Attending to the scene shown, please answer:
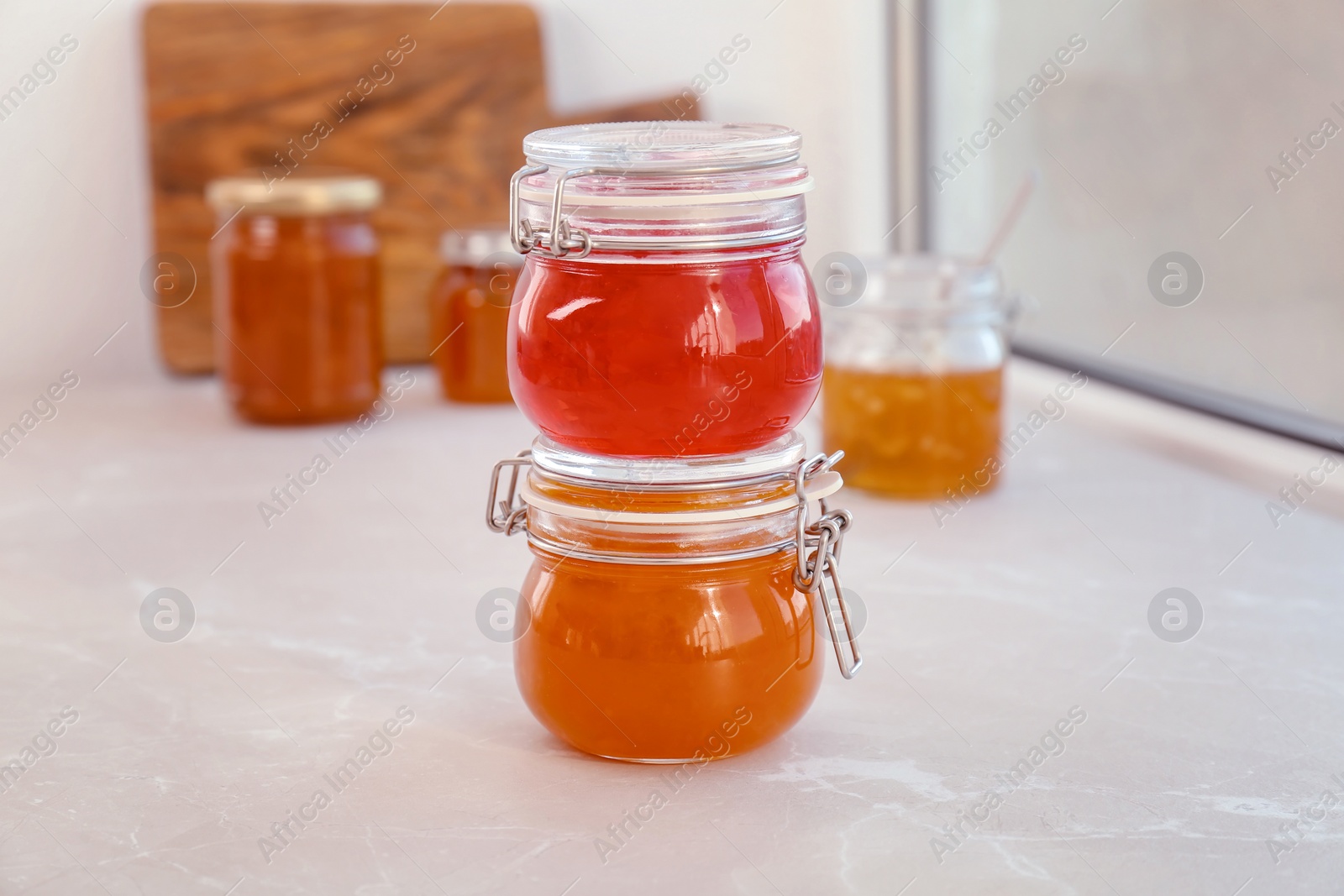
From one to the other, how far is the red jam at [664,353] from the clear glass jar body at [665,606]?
16 mm

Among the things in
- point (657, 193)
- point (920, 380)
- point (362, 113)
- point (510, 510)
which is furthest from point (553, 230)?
point (362, 113)

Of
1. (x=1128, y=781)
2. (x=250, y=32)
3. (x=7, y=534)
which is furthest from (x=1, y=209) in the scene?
(x=1128, y=781)

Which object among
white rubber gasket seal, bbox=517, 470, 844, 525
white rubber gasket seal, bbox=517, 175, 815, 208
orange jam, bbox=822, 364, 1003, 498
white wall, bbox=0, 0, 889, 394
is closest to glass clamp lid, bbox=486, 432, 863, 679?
white rubber gasket seal, bbox=517, 470, 844, 525

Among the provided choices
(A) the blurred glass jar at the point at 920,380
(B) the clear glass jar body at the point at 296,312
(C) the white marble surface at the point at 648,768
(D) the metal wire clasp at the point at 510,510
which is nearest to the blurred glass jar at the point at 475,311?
(B) the clear glass jar body at the point at 296,312

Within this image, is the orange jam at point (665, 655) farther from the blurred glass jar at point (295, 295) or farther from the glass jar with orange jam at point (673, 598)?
the blurred glass jar at point (295, 295)

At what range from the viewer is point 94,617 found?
2.90 ft

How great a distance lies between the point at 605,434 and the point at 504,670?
0.22 m

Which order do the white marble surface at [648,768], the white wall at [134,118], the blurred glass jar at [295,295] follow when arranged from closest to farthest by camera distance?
the white marble surface at [648,768] → the blurred glass jar at [295,295] → the white wall at [134,118]

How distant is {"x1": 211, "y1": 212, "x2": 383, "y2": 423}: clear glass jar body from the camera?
1.35 m

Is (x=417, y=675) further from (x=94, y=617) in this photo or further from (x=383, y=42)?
(x=383, y=42)

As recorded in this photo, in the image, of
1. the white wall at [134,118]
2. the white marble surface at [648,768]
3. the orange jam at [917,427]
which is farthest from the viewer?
the white wall at [134,118]

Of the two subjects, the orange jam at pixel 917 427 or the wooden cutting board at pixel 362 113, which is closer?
the orange jam at pixel 917 427

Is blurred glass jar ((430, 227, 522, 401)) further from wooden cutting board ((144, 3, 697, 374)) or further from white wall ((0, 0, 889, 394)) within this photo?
white wall ((0, 0, 889, 394))

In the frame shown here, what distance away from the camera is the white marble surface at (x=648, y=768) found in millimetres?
578
